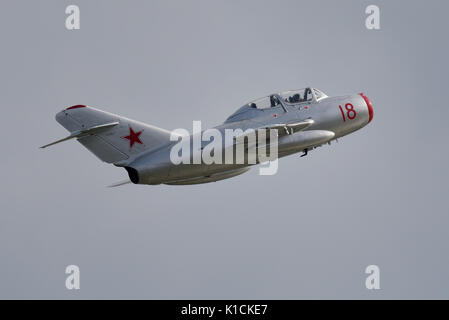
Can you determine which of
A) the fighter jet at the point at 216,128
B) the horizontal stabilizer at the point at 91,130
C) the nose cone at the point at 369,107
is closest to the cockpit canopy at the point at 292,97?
the fighter jet at the point at 216,128

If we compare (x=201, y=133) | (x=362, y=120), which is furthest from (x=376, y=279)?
(x=201, y=133)

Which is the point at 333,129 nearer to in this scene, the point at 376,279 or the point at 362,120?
the point at 362,120

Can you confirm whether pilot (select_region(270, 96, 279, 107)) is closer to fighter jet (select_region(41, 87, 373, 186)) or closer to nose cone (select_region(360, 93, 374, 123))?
fighter jet (select_region(41, 87, 373, 186))

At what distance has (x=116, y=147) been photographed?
39656 mm

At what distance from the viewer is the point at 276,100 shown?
42.4 metres

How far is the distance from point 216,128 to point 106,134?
4.24 metres

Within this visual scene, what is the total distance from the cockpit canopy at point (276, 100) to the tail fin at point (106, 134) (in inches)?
142

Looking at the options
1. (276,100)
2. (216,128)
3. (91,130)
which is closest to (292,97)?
(276,100)

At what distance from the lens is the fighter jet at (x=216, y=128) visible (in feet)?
129

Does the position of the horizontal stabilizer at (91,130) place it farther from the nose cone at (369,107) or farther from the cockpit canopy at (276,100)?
the nose cone at (369,107)

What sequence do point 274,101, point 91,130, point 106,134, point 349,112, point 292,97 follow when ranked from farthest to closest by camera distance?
point 349,112, point 292,97, point 274,101, point 106,134, point 91,130

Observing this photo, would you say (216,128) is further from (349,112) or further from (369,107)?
(369,107)

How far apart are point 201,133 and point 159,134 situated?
1.59 m

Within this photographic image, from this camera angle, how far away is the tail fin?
39.6 m
